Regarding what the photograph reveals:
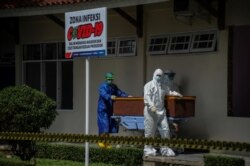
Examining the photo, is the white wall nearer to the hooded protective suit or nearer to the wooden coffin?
the wooden coffin

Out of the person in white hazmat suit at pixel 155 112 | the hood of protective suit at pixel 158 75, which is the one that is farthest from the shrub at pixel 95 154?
the hood of protective suit at pixel 158 75

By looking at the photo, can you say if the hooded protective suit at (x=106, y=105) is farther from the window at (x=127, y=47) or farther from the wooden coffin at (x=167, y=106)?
the window at (x=127, y=47)

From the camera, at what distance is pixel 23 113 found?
37.2 feet

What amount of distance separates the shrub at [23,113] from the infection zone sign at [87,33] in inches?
64.9

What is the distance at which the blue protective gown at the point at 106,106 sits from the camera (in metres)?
13.8

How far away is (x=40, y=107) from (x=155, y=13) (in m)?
4.56

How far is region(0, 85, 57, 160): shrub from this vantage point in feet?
37.0

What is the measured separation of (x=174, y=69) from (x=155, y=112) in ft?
8.44

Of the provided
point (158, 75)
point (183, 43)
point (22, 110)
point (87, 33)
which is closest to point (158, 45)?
point (183, 43)

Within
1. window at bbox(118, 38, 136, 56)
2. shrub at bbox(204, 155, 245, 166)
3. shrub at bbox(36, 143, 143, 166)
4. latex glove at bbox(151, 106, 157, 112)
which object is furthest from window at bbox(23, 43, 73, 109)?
shrub at bbox(204, 155, 245, 166)

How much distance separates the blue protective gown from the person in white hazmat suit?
6.16ft

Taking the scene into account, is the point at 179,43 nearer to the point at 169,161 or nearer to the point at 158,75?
the point at 158,75

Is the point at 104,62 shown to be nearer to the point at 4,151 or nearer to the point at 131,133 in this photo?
the point at 131,133

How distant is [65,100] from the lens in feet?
57.0
